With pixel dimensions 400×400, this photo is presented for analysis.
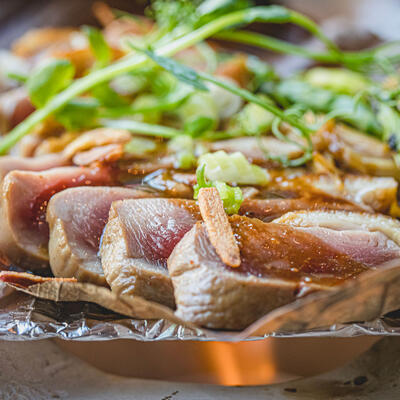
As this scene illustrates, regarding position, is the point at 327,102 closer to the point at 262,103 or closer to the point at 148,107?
the point at 262,103

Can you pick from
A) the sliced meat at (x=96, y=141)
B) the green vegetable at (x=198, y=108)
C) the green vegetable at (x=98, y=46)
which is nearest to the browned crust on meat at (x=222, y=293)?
the sliced meat at (x=96, y=141)

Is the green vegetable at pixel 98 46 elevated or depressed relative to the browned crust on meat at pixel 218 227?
elevated

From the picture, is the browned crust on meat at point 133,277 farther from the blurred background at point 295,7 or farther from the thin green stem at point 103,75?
the blurred background at point 295,7

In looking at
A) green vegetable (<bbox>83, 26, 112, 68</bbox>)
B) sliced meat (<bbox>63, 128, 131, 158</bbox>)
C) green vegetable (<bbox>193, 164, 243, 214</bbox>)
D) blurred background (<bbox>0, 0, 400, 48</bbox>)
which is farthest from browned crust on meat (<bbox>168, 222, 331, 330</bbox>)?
blurred background (<bbox>0, 0, 400, 48</bbox>)

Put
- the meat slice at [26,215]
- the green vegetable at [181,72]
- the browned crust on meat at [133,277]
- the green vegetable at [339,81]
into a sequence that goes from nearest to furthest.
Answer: the browned crust on meat at [133,277]
the meat slice at [26,215]
the green vegetable at [181,72]
the green vegetable at [339,81]

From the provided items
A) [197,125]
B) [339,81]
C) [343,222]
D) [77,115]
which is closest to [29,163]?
[77,115]

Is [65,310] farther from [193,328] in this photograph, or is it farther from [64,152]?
[64,152]

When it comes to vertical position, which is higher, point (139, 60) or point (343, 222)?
point (139, 60)
